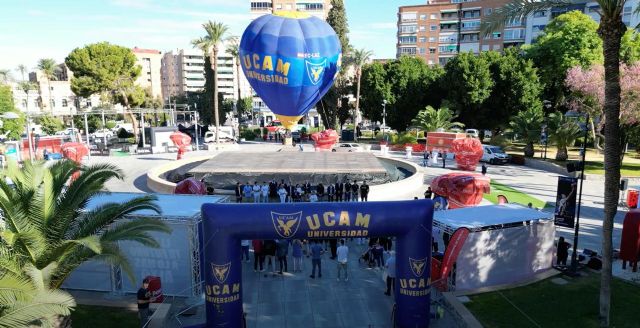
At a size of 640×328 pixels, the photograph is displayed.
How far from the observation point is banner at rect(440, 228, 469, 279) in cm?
1246

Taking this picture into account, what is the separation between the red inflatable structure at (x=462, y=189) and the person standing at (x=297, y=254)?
8.72 metres

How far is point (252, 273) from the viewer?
576 inches

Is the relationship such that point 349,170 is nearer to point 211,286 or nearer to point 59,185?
point 211,286

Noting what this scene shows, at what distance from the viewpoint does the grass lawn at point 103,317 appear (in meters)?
11.0

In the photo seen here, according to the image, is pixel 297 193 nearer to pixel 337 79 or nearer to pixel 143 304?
pixel 143 304

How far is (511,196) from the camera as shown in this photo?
26031mm

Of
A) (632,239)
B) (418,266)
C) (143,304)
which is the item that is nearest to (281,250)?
(143,304)

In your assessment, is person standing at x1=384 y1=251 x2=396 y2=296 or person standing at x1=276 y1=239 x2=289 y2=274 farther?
person standing at x1=276 y1=239 x2=289 y2=274

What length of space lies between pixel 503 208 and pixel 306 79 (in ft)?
61.1

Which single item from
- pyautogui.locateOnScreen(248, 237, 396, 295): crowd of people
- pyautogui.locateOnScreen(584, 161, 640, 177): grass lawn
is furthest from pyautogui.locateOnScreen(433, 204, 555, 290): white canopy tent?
pyautogui.locateOnScreen(584, 161, 640, 177): grass lawn

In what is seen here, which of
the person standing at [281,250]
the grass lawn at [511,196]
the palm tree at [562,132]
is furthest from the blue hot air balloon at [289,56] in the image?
the palm tree at [562,132]

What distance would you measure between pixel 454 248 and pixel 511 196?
15.5 meters

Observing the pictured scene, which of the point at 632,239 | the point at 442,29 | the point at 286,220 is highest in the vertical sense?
the point at 442,29

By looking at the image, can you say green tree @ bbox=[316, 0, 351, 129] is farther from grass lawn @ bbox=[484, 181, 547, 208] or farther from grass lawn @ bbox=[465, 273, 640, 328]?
grass lawn @ bbox=[465, 273, 640, 328]
